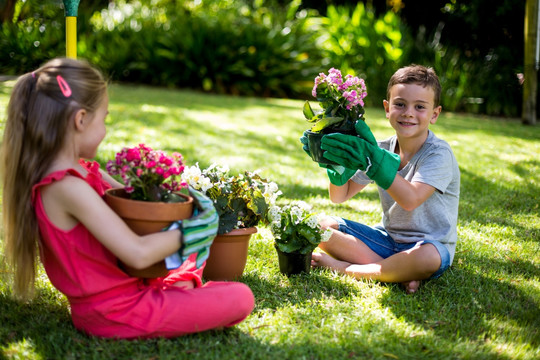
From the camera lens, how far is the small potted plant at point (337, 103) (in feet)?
7.79

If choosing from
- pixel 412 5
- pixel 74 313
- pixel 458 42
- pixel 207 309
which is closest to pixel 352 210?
pixel 207 309

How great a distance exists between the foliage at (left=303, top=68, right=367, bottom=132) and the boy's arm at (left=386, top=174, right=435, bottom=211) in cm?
33

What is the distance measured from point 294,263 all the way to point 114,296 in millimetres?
984

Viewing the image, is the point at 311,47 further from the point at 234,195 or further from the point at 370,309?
the point at 370,309

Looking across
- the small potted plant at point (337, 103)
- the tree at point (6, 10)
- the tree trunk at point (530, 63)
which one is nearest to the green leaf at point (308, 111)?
the small potted plant at point (337, 103)

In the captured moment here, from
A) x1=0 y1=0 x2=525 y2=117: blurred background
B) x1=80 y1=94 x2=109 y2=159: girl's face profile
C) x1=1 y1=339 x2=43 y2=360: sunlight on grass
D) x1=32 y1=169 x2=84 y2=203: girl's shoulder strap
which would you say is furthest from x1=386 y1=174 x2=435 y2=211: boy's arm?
x1=0 y1=0 x2=525 y2=117: blurred background

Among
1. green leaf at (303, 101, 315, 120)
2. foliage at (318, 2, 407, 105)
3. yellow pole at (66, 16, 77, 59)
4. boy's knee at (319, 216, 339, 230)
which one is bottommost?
boy's knee at (319, 216, 339, 230)

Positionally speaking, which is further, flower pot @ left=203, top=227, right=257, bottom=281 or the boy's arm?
flower pot @ left=203, top=227, right=257, bottom=281

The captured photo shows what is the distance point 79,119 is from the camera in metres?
1.88

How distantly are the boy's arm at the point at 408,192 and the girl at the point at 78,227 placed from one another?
0.89 m

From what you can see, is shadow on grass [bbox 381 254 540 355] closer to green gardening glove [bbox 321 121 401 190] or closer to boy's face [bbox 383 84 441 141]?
green gardening glove [bbox 321 121 401 190]

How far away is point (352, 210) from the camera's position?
3785 millimetres

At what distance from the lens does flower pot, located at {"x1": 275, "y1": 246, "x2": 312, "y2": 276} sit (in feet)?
8.60

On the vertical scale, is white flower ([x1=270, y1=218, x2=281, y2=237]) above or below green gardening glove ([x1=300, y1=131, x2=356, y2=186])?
below
